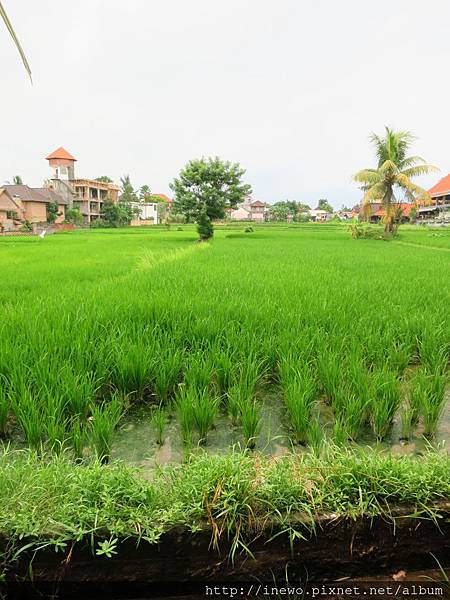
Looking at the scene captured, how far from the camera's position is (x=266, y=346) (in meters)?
2.49

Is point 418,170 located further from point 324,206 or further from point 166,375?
point 324,206

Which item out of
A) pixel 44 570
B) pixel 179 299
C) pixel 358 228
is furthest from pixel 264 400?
pixel 358 228

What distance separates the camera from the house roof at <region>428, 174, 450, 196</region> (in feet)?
121

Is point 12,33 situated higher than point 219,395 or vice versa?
point 12,33

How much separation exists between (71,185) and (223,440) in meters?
47.8

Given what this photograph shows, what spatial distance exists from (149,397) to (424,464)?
143 cm

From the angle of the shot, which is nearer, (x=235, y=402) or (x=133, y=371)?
(x=235, y=402)

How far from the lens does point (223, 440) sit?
1773 millimetres

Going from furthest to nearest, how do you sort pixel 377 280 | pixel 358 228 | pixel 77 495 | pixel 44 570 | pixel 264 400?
pixel 358 228
pixel 377 280
pixel 264 400
pixel 77 495
pixel 44 570

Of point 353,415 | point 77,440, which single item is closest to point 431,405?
point 353,415

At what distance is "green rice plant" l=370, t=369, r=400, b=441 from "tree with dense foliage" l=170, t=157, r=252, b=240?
758 inches

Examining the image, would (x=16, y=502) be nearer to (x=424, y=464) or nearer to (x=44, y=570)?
(x=44, y=570)

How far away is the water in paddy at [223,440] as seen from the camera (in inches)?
65.9

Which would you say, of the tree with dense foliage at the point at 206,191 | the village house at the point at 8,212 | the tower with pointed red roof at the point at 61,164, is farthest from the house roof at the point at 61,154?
the tree with dense foliage at the point at 206,191
